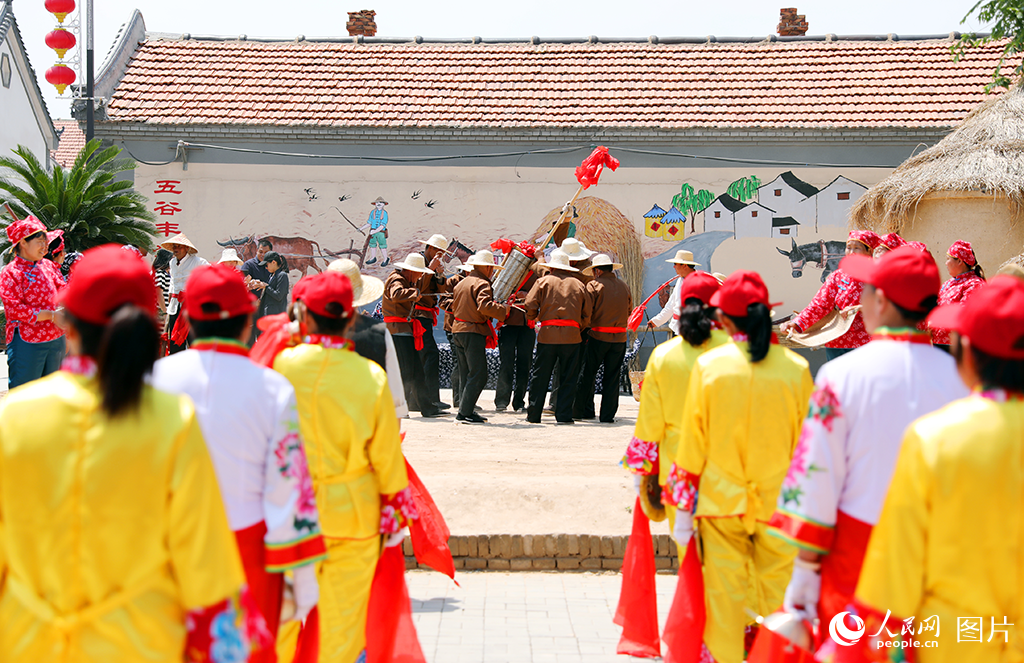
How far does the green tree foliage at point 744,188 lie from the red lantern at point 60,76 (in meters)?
11.7

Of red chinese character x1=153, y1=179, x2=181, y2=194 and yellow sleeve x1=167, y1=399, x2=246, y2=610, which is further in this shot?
red chinese character x1=153, y1=179, x2=181, y2=194

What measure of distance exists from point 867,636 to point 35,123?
1291 inches

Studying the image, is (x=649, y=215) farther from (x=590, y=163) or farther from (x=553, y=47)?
(x=553, y=47)

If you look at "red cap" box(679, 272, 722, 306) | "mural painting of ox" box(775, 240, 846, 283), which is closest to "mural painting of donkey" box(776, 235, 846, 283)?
"mural painting of ox" box(775, 240, 846, 283)

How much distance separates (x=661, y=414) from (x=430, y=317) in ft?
23.6

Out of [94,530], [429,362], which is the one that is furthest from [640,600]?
[429,362]

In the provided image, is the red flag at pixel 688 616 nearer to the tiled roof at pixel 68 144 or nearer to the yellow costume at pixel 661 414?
the yellow costume at pixel 661 414

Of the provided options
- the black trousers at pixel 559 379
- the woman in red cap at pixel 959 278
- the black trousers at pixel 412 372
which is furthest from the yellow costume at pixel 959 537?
the black trousers at pixel 412 372

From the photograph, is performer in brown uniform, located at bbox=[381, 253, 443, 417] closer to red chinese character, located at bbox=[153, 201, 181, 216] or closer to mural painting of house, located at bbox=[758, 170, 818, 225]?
red chinese character, located at bbox=[153, 201, 181, 216]

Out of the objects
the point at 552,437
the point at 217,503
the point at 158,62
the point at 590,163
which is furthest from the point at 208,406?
the point at 158,62

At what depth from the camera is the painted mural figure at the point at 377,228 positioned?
15.0 m

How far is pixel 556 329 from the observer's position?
10.4 meters

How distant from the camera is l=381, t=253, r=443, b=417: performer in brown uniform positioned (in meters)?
10.8

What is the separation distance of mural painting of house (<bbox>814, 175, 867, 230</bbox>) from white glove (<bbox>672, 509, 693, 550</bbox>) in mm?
12228
